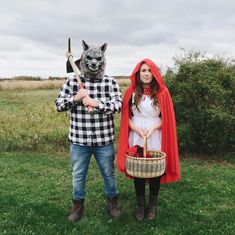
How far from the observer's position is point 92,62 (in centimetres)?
492

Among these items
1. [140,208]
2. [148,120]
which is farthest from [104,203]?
[148,120]

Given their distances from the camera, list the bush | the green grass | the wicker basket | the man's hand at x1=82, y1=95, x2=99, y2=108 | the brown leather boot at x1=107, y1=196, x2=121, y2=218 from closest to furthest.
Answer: the wicker basket
the man's hand at x1=82, y1=95, x2=99, y2=108
the green grass
the brown leather boot at x1=107, y1=196, x2=121, y2=218
the bush

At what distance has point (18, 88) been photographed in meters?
32.8

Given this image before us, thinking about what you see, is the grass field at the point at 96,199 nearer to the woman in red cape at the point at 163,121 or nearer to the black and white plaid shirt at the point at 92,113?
the woman in red cape at the point at 163,121

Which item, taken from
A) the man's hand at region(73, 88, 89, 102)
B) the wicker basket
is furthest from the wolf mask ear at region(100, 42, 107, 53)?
the wicker basket

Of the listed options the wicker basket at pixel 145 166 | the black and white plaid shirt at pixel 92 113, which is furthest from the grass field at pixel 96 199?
the black and white plaid shirt at pixel 92 113

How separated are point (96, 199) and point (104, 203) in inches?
8.0

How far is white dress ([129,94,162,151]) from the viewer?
16.6 feet

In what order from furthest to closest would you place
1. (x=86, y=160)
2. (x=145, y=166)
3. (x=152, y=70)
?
(x=86, y=160) < (x=152, y=70) < (x=145, y=166)

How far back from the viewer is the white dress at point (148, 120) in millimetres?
5074

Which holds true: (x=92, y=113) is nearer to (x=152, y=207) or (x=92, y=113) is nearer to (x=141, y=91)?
(x=141, y=91)

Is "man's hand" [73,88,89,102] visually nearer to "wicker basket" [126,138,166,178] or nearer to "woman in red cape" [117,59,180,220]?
"woman in red cape" [117,59,180,220]

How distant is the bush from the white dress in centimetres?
320

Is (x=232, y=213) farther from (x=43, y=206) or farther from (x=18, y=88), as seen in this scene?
(x=18, y=88)
